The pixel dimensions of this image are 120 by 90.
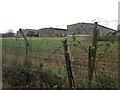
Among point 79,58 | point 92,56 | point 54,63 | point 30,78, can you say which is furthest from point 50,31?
point 92,56

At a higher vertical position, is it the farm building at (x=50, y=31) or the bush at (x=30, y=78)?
the farm building at (x=50, y=31)

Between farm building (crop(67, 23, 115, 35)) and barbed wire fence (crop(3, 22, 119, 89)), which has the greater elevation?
farm building (crop(67, 23, 115, 35))

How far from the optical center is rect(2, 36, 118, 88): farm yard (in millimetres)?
2951

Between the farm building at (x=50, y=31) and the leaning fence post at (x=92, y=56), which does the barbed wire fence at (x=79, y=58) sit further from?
the farm building at (x=50, y=31)

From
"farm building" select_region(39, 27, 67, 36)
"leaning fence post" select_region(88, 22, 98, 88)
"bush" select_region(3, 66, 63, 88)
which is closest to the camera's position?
"leaning fence post" select_region(88, 22, 98, 88)

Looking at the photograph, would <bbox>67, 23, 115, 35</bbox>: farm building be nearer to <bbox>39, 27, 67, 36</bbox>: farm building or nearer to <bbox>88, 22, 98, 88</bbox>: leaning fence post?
<bbox>88, 22, 98, 88</bbox>: leaning fence post

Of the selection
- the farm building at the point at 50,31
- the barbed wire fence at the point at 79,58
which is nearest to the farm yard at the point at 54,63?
the barbed wire fence at the point at 79,58

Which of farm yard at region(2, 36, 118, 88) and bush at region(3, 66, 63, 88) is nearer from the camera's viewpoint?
farm yard at region(2, 36, 118, 88)

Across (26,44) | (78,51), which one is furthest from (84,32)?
(26,44)

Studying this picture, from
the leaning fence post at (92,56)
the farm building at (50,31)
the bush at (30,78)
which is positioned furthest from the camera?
the farm building at (50,31)

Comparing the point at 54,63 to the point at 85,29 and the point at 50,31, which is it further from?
the point at 85,29

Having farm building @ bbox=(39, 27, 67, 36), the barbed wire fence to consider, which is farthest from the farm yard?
farm building @ bbox=(39, 27, 67, 36)

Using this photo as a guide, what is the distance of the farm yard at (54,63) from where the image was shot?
2951 mm

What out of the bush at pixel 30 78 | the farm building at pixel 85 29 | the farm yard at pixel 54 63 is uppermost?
the farm building at pixel 85 29
